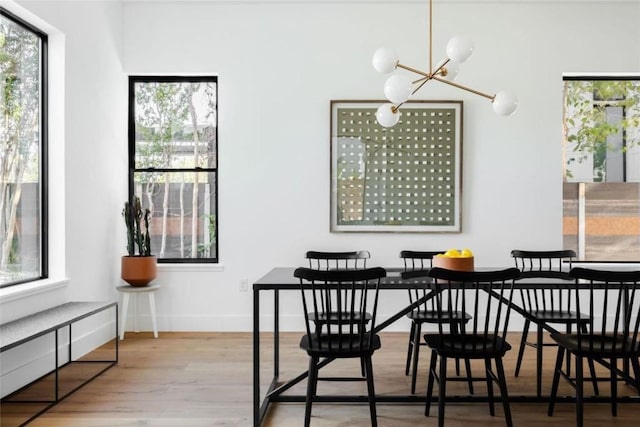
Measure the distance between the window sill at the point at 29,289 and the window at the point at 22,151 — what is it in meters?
0.06

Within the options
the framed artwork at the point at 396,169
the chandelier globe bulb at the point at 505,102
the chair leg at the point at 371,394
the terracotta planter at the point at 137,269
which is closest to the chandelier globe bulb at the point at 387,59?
the chandelier globe bulb at the point at 505,102

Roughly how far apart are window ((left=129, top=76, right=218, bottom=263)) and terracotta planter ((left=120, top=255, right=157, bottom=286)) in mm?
455

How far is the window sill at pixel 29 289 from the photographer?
10.3 ft

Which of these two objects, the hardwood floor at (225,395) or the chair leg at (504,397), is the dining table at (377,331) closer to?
the hardwood floor at (225,395)

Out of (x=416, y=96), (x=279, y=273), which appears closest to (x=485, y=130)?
(x=416, y=96)

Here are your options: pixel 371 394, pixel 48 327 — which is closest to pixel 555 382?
pixel 371 394

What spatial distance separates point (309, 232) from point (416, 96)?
1625 mm

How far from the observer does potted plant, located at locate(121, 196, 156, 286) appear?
175 inches

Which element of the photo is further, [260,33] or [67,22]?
[260,33]

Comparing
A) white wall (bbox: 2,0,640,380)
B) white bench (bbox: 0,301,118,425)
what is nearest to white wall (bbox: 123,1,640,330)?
white wall (bbox: 2,0,640,380)

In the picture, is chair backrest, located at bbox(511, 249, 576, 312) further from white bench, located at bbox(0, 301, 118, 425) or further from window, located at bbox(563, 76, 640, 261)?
white bench, located at bbox(0, 301, 118, 425)

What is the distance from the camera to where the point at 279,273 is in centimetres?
321

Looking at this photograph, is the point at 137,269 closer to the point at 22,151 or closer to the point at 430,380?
the point at 22,151

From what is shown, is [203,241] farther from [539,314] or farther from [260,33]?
[539,314]
